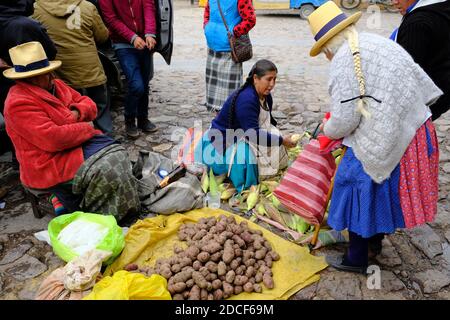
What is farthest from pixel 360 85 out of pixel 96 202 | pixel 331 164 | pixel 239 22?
pixel 239 22

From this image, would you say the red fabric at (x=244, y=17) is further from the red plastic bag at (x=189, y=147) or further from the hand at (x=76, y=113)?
the hand at (x=76, y=113)

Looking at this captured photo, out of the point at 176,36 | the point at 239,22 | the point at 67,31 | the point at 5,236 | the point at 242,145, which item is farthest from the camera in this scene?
the point at 176,36

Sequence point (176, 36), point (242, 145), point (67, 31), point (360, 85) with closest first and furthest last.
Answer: point (360, 85) → point (242, 145) → point (67, 31) → point (176, 36)

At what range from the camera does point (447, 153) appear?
4656mm

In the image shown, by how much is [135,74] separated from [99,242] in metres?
2.50

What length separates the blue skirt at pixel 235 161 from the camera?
3824 mm

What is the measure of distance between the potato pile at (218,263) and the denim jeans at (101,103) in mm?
2111

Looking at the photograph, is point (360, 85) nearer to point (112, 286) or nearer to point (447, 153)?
point (112, 286)

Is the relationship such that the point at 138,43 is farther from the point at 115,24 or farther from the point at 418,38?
the point at 418,38

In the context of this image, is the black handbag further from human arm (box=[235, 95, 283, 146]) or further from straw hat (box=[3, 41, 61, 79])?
straw hat (box=[3, 41, 61, 79])

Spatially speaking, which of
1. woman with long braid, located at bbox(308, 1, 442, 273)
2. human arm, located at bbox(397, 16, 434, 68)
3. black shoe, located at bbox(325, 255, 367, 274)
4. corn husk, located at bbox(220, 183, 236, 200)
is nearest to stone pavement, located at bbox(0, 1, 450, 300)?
black shoe, located at bbox(325, 255, 367, 274)

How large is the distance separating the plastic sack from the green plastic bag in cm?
27

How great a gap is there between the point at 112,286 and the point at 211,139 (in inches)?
74.0

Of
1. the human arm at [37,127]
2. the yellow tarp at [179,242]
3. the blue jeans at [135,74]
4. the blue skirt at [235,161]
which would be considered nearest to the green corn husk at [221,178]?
the blue skirt at [235,161]
